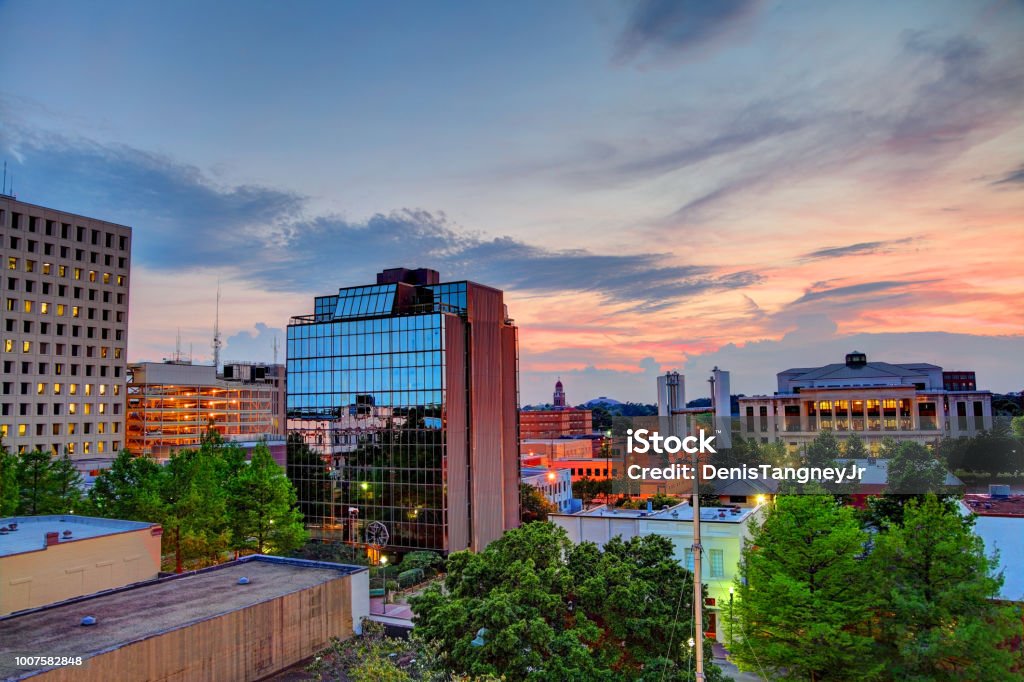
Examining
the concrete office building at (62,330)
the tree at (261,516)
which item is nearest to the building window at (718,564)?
the tree at (261,516)

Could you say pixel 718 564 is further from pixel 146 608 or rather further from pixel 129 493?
pixel 129 493

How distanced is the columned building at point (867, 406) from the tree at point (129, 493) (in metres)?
121

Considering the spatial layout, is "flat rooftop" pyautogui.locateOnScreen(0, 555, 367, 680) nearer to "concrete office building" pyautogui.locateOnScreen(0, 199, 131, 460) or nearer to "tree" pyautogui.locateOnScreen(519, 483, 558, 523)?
"tree" pyautogui.locateOnScreen(519, 483, 558, 523)

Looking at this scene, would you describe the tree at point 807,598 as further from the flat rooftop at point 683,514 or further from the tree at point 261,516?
the tree at point 261,516

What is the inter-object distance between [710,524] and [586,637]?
69.9 feet

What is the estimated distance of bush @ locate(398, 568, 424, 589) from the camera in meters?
59.0

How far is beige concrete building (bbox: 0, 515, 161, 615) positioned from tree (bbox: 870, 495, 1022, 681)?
42.5m

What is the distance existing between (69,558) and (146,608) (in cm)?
1375

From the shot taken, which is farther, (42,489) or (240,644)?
(42,489)

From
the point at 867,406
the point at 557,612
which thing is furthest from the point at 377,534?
the point at 867,406

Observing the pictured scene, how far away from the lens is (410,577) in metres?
59.5

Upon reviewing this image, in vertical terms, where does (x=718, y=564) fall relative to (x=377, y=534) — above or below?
above

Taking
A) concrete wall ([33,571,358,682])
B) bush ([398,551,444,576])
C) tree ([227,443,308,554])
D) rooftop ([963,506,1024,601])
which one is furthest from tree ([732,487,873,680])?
bush ([398,551,444,576])

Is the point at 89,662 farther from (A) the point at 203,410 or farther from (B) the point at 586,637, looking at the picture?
(A) the point at 203,410
